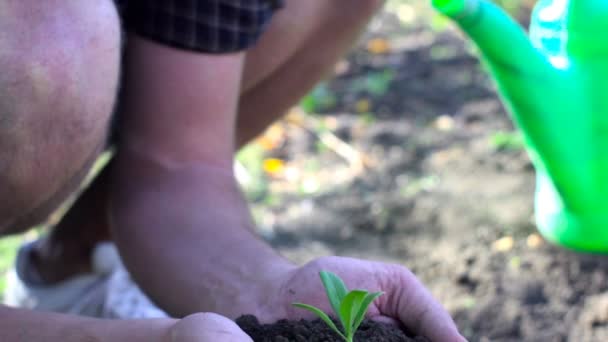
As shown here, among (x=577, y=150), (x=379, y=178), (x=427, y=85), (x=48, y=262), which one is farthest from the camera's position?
(x=427, y=85)

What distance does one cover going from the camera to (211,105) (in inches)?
59.3

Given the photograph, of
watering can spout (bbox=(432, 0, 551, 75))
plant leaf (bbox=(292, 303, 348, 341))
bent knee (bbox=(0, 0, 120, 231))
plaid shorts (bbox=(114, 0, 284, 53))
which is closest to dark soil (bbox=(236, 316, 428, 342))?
plant leaf (bbox=(292, 303, 348, 341))

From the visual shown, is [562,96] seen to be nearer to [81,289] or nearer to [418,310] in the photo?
[418,310]

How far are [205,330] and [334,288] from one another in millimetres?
197

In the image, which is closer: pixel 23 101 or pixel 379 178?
pixel 23 101

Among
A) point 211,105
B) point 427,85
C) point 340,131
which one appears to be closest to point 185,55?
point 211,105

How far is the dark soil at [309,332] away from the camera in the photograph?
997mm

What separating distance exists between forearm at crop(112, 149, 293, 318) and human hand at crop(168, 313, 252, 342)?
0.25m

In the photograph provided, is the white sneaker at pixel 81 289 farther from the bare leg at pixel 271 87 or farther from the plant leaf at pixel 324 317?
the plant leaf at pixel 324 317

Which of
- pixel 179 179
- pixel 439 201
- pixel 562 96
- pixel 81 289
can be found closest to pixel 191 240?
pixel 179 179

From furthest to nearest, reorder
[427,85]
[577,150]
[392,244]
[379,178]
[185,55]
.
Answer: [427,85], [379,178], [392,244], [577,150], [185,55]

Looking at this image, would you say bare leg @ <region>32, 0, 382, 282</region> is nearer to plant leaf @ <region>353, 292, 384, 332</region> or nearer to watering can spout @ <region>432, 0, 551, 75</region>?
watering can spout @ <region>432, 0, 551, 75</region>

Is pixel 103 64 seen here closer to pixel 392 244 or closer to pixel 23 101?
pixel 23 101

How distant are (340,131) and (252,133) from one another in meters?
0.88
